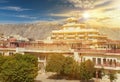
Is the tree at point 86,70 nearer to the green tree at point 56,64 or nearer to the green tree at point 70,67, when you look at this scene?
the green tree at point 70,67

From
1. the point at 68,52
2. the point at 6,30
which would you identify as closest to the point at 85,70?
the point at 68,52

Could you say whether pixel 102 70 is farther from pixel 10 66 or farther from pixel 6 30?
pixel 6 30

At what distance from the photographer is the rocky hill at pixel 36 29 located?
128 metres

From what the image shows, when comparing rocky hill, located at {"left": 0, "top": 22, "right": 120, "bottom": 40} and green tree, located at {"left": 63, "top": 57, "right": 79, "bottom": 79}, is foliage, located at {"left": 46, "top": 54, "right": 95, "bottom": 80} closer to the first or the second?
green tree, located at {"left": 63, "top": 57, "right": 79, "bottom": 79}

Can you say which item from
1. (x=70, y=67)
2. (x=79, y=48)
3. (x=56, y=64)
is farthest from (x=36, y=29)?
(x=70, y=67)

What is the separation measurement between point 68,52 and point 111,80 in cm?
792

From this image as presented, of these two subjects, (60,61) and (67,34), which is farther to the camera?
(67,34)

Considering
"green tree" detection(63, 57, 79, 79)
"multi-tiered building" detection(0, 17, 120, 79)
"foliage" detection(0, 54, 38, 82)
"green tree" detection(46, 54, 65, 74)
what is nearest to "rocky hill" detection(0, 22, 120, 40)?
"multi-tiered building" detection(0, 17, 120, 79)

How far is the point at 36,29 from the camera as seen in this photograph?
13575 cm

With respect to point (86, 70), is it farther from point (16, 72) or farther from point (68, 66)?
point (16, 72)

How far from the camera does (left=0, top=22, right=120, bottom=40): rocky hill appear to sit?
128m

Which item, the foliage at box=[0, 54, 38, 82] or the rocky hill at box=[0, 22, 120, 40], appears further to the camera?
the rocky hill at box=[0, 22, 120, 40]

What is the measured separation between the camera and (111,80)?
28031 millimetres

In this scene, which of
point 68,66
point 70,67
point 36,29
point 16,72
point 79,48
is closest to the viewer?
point 16,72
